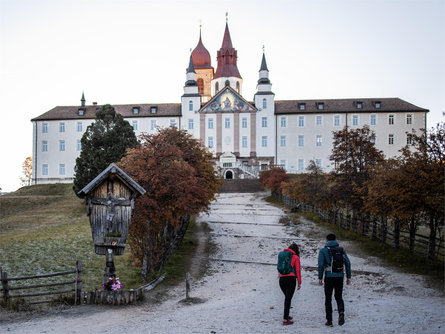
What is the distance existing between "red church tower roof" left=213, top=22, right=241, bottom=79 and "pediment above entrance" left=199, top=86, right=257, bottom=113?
32.5 feet

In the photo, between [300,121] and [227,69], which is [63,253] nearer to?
[300,121]

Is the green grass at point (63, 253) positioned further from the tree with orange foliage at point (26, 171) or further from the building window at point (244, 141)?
the tree with orange foliage at point (26, 171)

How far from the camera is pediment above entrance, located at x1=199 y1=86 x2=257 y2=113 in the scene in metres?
65.4

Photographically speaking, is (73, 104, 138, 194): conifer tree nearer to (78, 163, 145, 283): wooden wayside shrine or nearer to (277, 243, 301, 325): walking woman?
(78, 163, 145, 283): wooden wayside shrine

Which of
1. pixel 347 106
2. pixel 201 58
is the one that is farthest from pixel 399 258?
pixel 201 58

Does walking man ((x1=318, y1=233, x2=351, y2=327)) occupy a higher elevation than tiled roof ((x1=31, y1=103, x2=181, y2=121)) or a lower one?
lower

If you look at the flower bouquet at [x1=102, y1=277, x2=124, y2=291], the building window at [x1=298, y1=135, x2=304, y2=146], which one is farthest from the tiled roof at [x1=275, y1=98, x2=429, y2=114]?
the flower bouquet at [x1=102, y1=277, x2=124, y2=291]

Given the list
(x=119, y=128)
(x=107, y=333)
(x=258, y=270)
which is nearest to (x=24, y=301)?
(x=107, y=333)

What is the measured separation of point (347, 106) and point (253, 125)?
13.3 m

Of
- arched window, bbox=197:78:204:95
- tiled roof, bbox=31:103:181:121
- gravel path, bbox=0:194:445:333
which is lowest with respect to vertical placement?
gravel path, bbox=0:194:445:333

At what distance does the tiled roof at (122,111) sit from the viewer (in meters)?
66.6

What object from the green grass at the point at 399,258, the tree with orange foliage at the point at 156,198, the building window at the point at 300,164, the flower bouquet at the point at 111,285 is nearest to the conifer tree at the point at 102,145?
the green grass at the point at 399,258

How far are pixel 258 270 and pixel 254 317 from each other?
6.23 metres

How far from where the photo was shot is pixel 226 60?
249 feet
